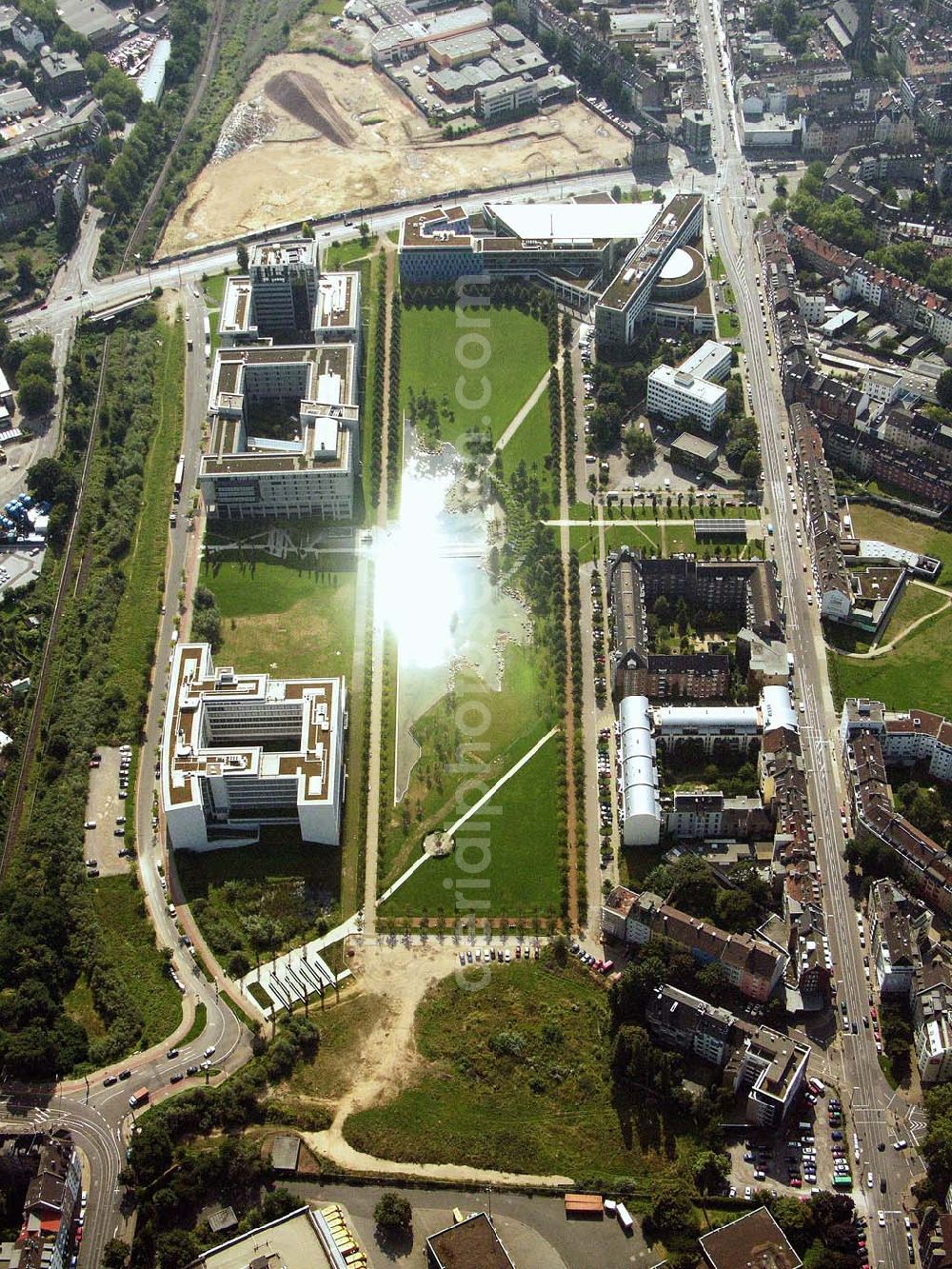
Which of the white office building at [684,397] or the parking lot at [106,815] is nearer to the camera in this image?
the parking lot at [106,815]

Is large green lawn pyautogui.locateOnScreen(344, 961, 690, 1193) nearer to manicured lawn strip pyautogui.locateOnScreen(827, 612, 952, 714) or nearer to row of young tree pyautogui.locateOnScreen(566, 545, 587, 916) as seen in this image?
row of young tree pyautogui.locateOnScreen(566, 545, 587, 916)

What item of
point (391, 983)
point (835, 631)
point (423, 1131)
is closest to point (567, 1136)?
point (423, 1131)

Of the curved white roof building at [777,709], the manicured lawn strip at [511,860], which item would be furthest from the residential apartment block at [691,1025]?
the curved white roof building at [777,709]

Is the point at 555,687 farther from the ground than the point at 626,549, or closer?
closer

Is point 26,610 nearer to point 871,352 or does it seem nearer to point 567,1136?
point 567,1136

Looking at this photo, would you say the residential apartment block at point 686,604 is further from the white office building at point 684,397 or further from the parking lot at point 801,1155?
the parking lot at point 801,1155

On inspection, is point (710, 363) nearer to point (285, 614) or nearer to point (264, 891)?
point (285, 614)

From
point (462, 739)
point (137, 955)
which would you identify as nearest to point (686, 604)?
point (462, 739)
